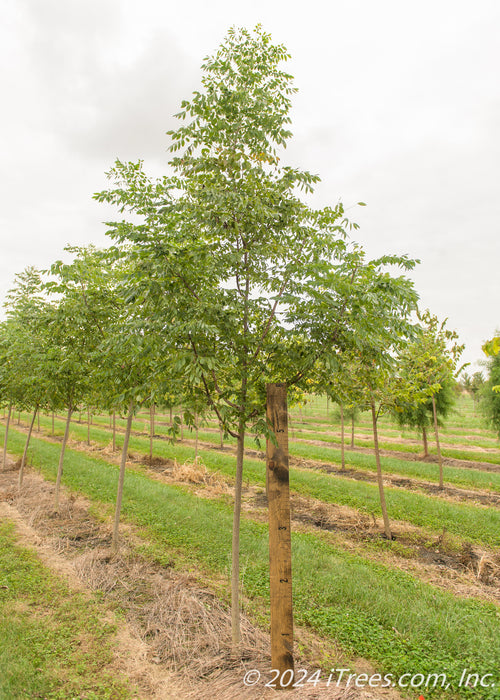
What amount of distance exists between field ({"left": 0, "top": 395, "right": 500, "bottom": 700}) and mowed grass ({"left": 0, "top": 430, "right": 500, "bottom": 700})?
22mm

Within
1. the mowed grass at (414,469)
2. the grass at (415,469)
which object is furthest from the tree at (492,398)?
the mowed grass at (414,469)

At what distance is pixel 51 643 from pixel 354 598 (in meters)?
3.87

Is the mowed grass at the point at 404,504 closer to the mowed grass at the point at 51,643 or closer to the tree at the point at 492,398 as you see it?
the mowed grass at the point at 51,643

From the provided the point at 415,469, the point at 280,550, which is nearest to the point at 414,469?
the point at 415,469

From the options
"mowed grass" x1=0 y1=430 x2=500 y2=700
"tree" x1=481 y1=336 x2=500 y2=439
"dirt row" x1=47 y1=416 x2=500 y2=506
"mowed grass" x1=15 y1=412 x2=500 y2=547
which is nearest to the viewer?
"mowed grass" x1=0 y1=430 x2=500 y2=700

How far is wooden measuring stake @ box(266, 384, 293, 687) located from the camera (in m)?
3.69

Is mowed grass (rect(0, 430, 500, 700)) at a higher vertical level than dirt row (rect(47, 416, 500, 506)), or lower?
lower

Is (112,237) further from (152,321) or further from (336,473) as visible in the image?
(336,473)

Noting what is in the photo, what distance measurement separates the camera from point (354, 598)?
5426 millimetres

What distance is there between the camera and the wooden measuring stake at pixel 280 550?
12.1ft

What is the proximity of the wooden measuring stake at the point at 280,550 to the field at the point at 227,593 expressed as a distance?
1.22 feet

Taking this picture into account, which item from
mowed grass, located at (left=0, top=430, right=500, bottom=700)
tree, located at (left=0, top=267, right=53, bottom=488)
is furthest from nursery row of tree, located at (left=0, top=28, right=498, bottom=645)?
tree, located at (left=0, top=267, right=53, bottom=488)

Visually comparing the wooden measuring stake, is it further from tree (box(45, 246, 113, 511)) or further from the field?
tree (box(45, 246, 113, 511))

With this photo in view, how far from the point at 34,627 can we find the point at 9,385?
8545 mm
